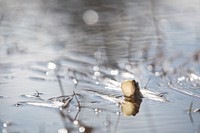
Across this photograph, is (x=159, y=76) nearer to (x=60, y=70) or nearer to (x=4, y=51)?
(x=60, y=70)

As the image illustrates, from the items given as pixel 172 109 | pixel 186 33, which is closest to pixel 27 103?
pixel 172 109

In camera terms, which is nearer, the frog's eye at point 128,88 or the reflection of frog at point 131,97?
the reflection of frog at point 131,97

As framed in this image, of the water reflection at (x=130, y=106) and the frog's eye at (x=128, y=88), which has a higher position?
the frog's eye at (x=128, y=88)

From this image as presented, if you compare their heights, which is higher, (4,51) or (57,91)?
(4,51)

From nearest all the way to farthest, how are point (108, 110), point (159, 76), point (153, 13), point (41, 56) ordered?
point (108, 110) → point (159, 76) → point (41, 56) → point (153, 13)

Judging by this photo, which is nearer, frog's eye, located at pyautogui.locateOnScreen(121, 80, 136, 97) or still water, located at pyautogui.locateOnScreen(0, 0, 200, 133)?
still water, located at pyautogui.locateOnScreen(0, 0, 200, 133)

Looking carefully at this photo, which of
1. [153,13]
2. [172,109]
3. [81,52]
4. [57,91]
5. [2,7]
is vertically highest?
[2,7]

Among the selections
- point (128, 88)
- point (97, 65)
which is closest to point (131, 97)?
point (128, 88)
